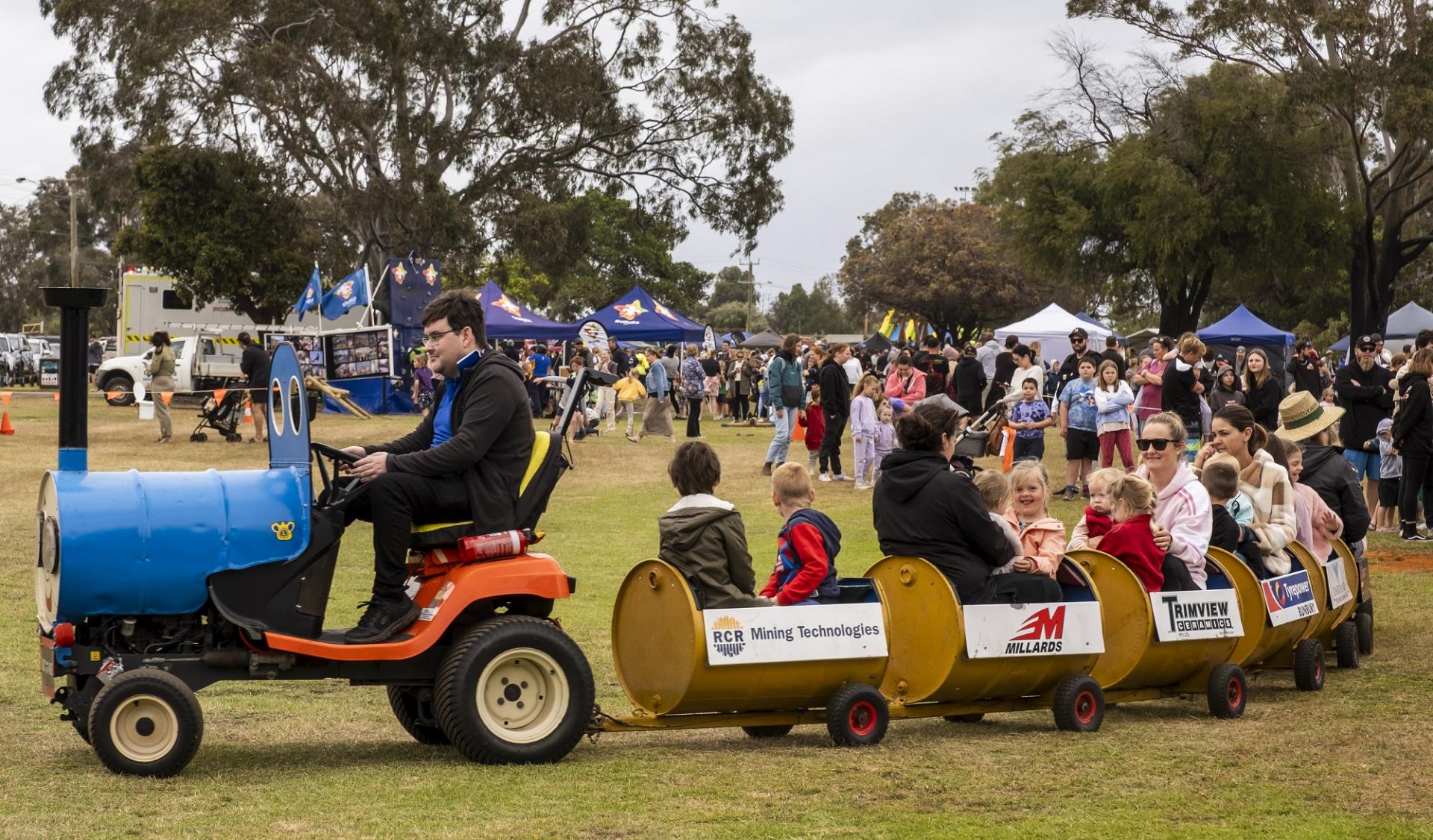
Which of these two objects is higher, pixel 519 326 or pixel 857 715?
pixel 519 326

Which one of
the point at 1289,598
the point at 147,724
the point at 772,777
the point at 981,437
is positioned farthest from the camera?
the point at 981,437

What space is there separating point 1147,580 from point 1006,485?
93cm

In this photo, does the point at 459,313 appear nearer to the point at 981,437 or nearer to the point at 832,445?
the point at 981,437

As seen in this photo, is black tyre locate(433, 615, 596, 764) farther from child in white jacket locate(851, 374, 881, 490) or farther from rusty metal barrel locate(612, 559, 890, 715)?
child in white jacket locate(851, 374, 881, 490)

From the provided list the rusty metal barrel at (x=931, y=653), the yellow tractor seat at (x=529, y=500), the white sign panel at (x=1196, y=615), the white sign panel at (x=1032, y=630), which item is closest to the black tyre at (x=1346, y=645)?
the white sign panel at (x=1196, y=615)

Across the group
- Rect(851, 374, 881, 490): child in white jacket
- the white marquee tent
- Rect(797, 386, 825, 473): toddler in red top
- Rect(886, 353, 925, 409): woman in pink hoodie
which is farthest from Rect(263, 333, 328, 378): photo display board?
Rect(851, 374, 881, 490): child in white jacket

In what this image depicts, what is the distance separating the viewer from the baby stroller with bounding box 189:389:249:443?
91.5ft

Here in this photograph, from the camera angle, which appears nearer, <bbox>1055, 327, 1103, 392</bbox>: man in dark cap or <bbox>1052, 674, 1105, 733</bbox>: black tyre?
<bbox>1052, 674, 1105, 733</bbox>: black tyre

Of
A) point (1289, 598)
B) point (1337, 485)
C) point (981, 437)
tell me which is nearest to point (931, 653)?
point (1289, 598)

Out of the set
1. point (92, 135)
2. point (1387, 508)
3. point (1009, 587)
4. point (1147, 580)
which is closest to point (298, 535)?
point (1009, 587)

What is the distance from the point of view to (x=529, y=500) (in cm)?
678

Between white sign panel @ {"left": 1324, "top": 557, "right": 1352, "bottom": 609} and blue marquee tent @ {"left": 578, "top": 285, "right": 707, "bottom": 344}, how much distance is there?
31.4 meters

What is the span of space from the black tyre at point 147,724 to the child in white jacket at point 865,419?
1542 cm

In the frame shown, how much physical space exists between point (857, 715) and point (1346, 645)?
4.24 metres
